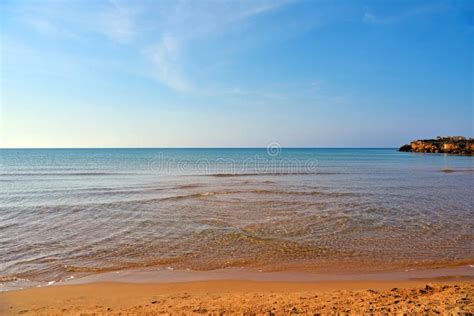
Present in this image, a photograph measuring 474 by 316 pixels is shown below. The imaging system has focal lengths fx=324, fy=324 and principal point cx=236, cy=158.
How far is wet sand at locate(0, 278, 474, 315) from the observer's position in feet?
18.7

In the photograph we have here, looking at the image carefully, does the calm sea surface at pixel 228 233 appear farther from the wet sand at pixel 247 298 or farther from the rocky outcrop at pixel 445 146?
the rocky outcrop at pixel 445 146

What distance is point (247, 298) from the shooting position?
641 centimetres

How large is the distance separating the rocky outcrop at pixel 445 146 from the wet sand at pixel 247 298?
10618cm

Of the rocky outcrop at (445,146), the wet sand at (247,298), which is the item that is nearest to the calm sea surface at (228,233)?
the wet sand at (247,298)

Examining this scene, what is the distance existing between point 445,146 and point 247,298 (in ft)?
390

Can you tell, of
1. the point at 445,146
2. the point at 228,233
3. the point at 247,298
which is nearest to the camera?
the point at 247,298

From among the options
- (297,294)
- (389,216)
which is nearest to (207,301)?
(297,294)

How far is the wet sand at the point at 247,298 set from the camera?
5703 mm

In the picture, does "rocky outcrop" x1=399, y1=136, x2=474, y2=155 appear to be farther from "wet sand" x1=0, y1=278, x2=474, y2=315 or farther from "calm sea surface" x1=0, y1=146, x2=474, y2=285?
"wet sand" x1=0, y1=278, x2=474, y2=315

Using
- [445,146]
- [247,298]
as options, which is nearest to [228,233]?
[247,298]

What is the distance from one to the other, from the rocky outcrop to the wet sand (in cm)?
10618

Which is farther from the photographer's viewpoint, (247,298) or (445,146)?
(445,146)

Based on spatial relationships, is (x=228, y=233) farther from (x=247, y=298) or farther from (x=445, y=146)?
(x=445, y=146)

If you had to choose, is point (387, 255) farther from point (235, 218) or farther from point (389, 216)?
point (235, 218)
